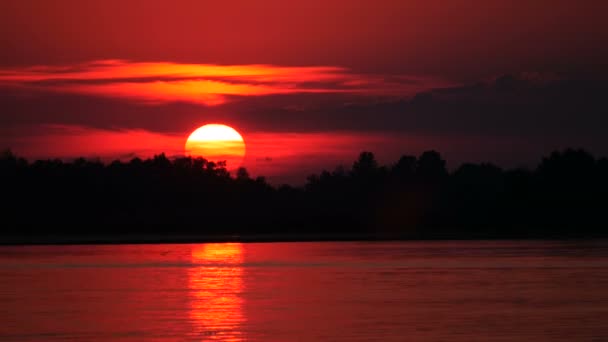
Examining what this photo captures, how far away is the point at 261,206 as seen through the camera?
627 ft

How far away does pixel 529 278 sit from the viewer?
5650 centimetres

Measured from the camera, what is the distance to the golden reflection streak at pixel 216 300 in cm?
3588

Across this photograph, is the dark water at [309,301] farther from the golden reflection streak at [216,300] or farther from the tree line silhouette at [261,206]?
the tree line silhouette at [261,206]

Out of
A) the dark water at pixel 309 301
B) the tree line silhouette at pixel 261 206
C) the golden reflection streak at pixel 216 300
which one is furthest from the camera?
the tree line silhouette at pixel 261 206

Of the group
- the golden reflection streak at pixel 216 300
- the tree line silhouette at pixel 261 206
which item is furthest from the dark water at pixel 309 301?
the tree line silhouette at pixel 261 206

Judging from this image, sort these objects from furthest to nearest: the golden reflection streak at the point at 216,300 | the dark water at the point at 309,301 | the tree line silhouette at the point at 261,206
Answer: the tree line silhouette at the point at 261,206, the golden reflection streak at the point at 216,300, the dark water at the point at 309,301

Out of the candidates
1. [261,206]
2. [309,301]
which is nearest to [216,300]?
[309,301]

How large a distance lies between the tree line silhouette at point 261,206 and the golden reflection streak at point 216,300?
91313mm

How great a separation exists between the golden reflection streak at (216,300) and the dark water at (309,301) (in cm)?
6

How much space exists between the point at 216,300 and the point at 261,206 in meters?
145

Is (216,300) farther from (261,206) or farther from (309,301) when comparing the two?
(261,206)

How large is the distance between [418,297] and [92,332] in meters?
14.5

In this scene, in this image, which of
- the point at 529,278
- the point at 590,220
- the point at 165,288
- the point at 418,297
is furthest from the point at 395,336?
the point at 590,220

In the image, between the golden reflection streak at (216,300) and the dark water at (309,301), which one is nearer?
the dark water at (309,301)
